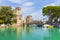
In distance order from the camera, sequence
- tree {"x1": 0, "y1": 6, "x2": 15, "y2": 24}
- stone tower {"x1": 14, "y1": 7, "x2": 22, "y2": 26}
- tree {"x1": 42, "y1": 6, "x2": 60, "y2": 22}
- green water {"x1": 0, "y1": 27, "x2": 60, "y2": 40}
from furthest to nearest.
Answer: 1. stone tower {"x1": 14, "y1": 7, "x2": 22, "y2": 26}
2. tree {"x1": 42, "y1": 6, "x2": 60, "y2": 22}
3. tree {"x1": 0, "y1": 6, "x2": 15, "y2": 24}
4. green water {"x1": 0, "y1": 27, "x2": 60, "y2": 40}

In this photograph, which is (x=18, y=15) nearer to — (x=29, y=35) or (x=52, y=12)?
(x=52, y=12)

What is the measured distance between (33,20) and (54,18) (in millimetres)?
25429

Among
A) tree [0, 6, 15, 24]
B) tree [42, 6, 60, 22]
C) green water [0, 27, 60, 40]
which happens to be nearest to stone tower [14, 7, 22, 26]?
tree [0, 6, 15, 24]

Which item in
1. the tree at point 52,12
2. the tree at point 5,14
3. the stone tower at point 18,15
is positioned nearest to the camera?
the tree at point 5,14

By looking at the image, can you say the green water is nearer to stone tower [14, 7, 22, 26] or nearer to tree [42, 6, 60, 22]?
tree [42, 6, 60, 22]

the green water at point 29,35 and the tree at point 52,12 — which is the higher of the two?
the tree at point 52,12

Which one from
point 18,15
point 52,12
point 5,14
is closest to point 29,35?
point 5,14

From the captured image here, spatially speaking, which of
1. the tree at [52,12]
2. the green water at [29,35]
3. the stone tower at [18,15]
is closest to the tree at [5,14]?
the tree at [52,12]

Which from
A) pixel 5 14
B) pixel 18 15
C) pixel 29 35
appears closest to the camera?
pixel 29 35

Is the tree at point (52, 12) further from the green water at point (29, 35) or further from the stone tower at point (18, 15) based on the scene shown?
the green water at point (29, 35)

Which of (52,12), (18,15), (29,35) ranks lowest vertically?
(29,35)

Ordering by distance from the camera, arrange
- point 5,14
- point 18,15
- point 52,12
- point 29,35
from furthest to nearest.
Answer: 1. point 18,15
2. point 52,12
3. point 5,14
4. point 29,35

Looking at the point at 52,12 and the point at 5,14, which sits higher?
the point at 52,12

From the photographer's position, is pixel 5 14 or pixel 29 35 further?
pixel 5 14
